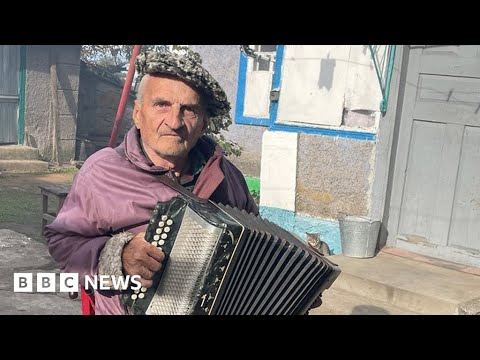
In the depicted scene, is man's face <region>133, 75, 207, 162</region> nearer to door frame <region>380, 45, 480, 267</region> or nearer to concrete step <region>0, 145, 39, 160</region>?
door frame <region>380, 45, 480, 267</region>

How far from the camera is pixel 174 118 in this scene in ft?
8.45

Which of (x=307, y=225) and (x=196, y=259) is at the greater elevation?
(x=196, y=259)

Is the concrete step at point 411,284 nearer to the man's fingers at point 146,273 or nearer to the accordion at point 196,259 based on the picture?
the accordion at point 196,259

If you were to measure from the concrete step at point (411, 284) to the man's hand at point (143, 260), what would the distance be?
338 cm


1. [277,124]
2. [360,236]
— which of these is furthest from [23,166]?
[360,236]

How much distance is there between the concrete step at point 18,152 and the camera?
40.9 ft

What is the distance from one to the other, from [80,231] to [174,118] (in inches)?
22.4

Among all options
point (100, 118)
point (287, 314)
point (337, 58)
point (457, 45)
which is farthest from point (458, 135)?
point (100, 118)

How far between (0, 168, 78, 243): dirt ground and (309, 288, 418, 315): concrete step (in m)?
3.60

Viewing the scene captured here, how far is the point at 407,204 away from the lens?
634cm

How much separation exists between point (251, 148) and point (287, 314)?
1065 cm

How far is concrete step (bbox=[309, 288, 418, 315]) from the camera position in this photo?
5266 mm

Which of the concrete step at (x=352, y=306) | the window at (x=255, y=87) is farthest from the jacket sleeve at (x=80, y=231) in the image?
the window at (x=255, y=87)

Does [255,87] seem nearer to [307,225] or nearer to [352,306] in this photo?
[307,225]
